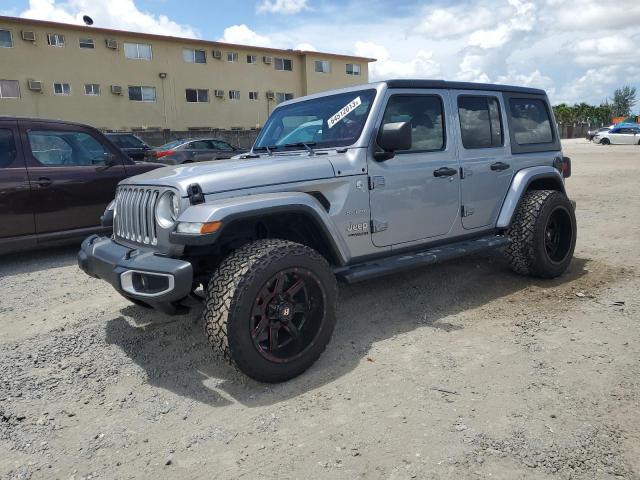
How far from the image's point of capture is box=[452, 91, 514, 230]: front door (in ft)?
14.7

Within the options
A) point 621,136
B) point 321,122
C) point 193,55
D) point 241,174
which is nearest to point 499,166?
point 321,122

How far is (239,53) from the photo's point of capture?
33.7 meters

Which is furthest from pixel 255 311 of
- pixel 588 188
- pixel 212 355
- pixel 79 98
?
pixel 79 98

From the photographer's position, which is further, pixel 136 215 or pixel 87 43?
pixel 87 43

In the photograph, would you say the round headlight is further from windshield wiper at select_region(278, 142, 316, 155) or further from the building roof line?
the building roof line

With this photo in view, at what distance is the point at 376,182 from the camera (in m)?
3.77

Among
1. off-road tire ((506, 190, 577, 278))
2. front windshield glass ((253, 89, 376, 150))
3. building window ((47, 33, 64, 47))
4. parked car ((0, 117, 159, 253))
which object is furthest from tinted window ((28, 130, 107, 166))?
building window ((47, 33, 64, 47))

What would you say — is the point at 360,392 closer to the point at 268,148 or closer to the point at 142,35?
the point at 268,148

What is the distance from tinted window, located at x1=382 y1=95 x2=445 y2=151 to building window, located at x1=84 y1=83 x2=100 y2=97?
93.4 feet

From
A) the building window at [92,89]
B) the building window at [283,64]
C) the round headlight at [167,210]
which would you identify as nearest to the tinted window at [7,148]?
the round headlight at [167,210]

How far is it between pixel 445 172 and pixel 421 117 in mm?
499

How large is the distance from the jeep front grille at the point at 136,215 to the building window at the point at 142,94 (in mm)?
28659

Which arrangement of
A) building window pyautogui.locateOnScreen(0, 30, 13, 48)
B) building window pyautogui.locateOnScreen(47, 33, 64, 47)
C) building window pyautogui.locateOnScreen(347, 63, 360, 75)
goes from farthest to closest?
building window pyautogui.locateOnScreen(347, 63, 360, 75) → building window pyautogui.locateOnScreen(47, 33, 64, 47) → building window pyautogui.locateOnScreen(0, 30, 13, 48)

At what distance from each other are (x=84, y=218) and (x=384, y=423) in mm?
5044
